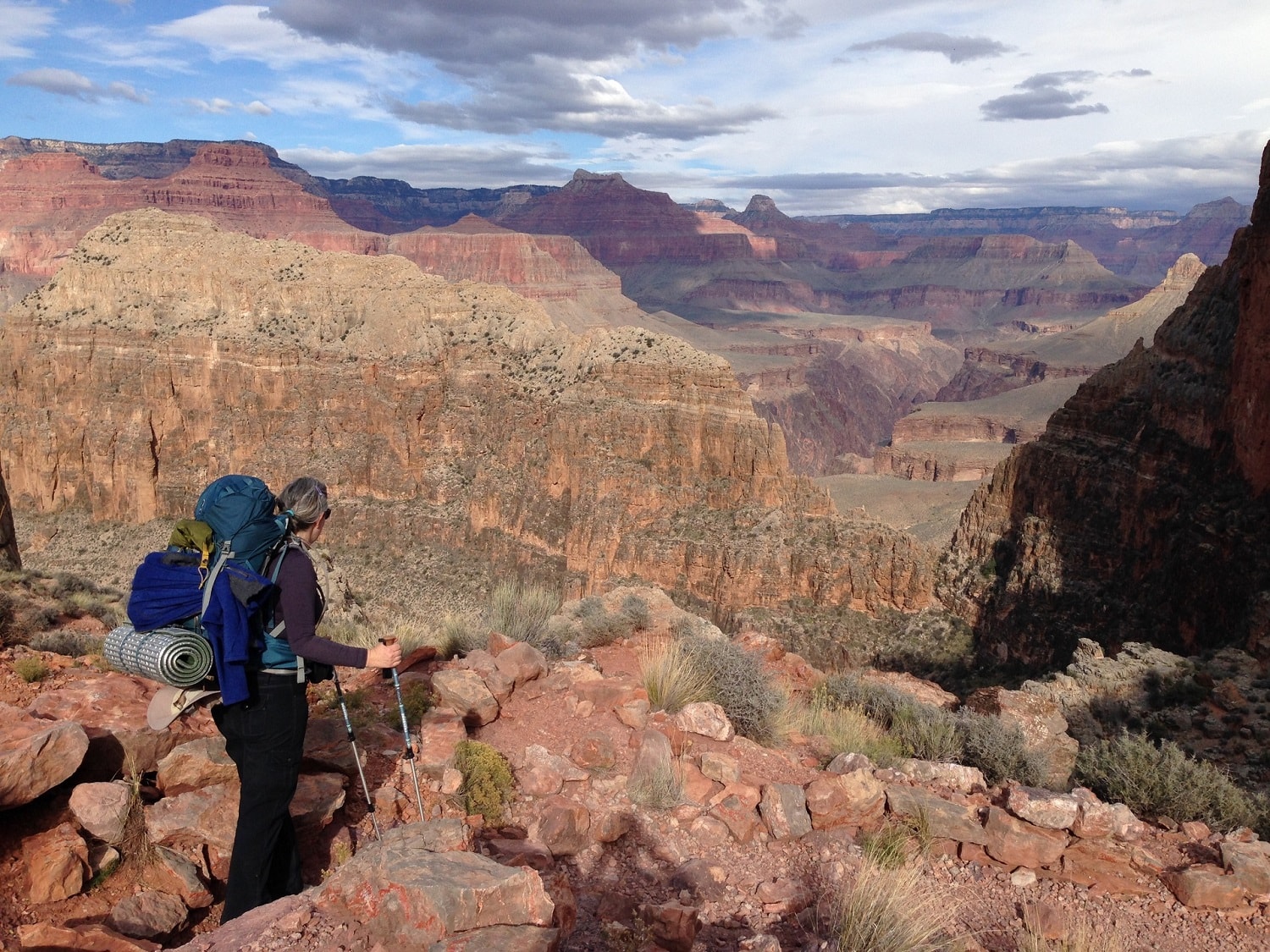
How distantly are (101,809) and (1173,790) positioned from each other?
863 centimetres

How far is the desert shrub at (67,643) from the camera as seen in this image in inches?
384

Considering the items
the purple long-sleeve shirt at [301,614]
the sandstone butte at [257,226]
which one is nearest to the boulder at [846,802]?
the purple long-sleeve shirt at [301,614]

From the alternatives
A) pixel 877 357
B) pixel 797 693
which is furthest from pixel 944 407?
pixel 797 693

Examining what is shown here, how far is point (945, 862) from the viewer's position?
664 cm

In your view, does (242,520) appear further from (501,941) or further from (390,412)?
(390,412)

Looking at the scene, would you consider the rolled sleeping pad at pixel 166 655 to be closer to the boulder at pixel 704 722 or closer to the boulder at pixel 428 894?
the boulder at pixel 428 894

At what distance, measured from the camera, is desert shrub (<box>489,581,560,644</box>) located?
38.6 ft

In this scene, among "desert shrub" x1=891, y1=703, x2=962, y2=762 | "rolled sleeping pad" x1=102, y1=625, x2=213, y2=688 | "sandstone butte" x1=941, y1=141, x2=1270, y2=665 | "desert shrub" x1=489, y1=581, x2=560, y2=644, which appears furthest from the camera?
"sandstone butte" x1=941, y1=141, x2=1270, y2=665

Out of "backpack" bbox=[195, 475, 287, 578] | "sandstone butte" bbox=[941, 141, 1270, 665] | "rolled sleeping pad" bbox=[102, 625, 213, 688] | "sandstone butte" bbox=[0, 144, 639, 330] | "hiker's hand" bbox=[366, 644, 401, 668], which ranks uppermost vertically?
"sandstone butte" bbox=[0, 144, 639, 330]

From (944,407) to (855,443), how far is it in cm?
3506

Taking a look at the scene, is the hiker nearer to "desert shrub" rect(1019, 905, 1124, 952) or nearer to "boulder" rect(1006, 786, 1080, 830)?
"desert shrub" rect(1019, 905, 1124, 952)

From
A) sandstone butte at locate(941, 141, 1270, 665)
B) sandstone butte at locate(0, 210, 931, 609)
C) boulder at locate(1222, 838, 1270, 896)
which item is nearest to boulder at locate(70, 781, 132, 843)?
boulder at locate(1222, 838, 1270, 896)

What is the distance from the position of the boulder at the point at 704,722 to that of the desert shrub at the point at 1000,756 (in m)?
2.53

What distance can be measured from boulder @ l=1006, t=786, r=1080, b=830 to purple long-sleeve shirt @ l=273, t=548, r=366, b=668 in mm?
5312
